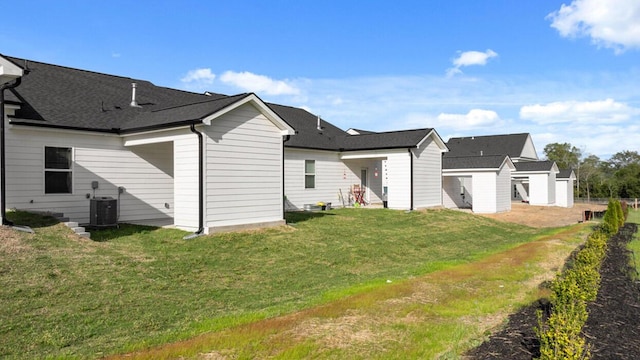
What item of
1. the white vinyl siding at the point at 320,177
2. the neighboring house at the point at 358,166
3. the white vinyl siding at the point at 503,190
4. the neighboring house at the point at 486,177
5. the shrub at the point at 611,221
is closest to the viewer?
the shrub at the point at 611,221

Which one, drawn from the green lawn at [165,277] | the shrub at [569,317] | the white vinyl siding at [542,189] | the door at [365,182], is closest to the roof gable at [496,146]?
the white vinyl siding at [542,189]

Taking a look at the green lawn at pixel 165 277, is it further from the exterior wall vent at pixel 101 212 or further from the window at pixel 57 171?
the window at pixel 57 171

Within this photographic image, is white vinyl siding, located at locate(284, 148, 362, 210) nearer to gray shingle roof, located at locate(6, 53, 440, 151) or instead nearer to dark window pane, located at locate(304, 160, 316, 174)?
dark window pane, located at locate(304, 160, 316, 174)

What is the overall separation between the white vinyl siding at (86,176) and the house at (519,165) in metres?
21.0

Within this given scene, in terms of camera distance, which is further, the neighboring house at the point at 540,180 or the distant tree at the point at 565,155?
the distant tree at the point at 565,155

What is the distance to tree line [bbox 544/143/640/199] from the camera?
50625 millimetres

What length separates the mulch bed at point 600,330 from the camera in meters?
4.64

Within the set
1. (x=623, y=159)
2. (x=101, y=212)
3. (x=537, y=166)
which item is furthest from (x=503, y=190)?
(x=623, y=159)

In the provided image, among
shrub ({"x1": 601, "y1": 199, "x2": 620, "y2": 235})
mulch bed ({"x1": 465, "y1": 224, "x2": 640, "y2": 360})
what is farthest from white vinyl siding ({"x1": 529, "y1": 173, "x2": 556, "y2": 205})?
mulch bed ({"x1": 465, "y1": 224, "x2": 640, "y2": 360})

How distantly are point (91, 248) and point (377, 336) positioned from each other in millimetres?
7388

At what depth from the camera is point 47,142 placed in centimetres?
1300

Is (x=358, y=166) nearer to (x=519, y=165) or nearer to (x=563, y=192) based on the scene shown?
(x=519, y=165)

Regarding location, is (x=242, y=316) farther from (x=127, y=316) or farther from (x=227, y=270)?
(x=227, y=270)

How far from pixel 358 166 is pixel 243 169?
12102mm
